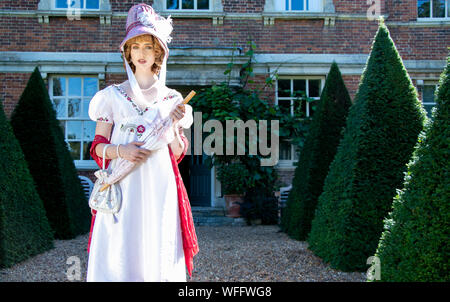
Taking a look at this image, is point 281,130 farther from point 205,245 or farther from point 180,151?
point 180,151

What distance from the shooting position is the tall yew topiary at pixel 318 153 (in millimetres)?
6715

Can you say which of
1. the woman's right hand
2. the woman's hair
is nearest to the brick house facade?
the woman's hair

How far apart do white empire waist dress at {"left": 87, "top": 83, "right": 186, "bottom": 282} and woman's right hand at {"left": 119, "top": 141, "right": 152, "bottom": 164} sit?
8cm

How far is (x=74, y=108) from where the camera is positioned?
10.5 metres

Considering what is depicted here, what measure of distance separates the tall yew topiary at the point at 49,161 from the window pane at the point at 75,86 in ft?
9.58

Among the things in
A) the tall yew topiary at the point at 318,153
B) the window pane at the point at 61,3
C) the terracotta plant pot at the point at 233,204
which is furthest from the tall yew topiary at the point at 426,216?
the window pane at the point at 61,3

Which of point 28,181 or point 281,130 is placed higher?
point 281,130

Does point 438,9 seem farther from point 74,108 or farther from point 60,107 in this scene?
point 60,107

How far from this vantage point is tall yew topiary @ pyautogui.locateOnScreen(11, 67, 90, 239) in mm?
6926

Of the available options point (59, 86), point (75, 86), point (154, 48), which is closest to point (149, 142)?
point (154, 48)

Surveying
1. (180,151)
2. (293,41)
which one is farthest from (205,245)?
(293,41)

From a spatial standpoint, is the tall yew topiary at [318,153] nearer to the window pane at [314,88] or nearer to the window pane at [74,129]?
the window pane at [314,88]

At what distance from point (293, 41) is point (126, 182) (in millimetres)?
8875

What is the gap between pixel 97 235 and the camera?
8.31 feet
